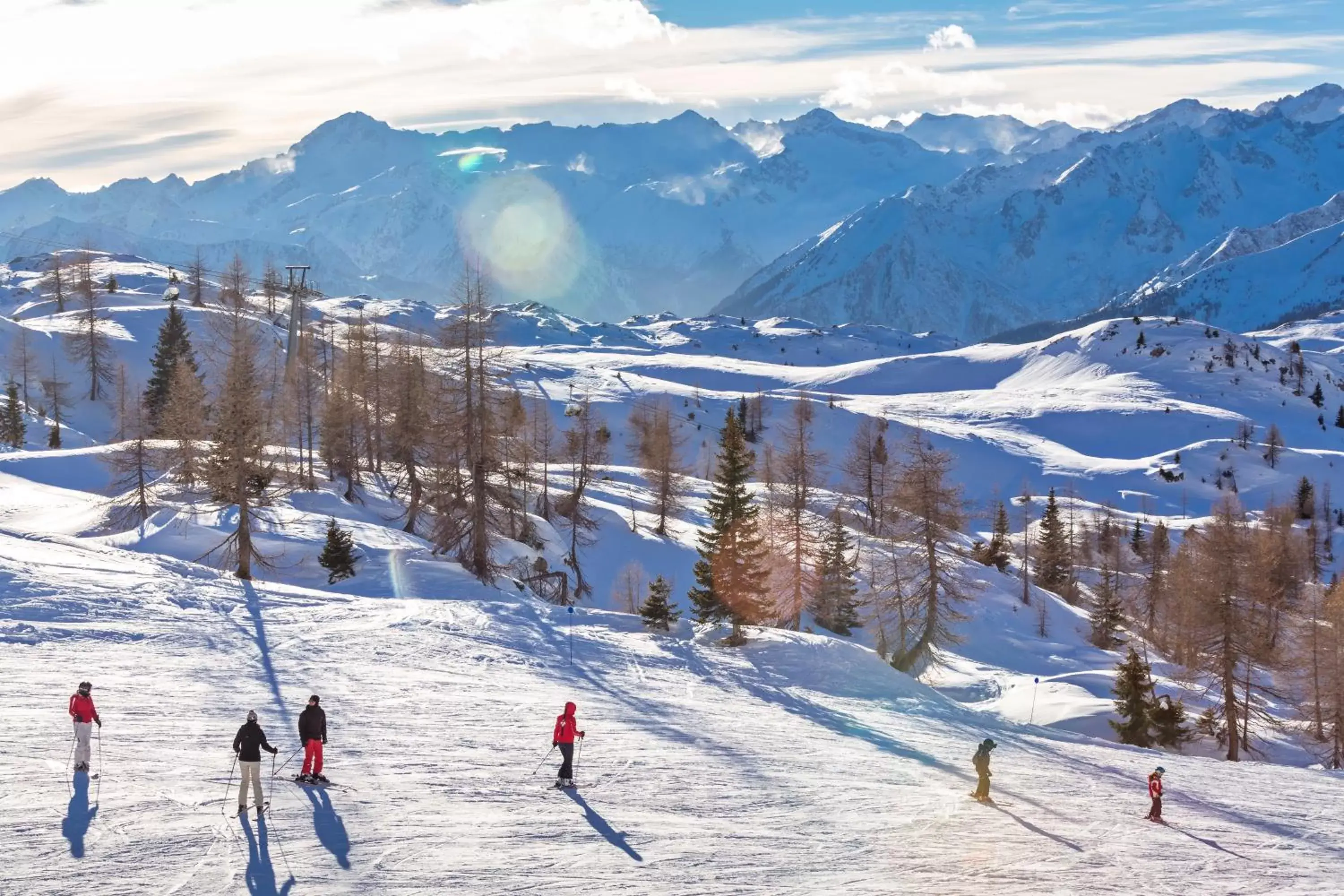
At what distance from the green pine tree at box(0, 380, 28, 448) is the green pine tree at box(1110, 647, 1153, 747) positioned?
71.4 m

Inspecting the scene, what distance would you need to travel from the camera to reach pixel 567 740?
19906mm

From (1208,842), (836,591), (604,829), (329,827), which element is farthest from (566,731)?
(836,591)

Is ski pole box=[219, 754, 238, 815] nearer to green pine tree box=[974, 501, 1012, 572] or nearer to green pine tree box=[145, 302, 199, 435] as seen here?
green pine tree box=[145, 302, 199, 435]

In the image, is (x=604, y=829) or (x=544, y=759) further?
(x=544, y=759)

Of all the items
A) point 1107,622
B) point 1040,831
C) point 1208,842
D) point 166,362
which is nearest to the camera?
point 1040,831

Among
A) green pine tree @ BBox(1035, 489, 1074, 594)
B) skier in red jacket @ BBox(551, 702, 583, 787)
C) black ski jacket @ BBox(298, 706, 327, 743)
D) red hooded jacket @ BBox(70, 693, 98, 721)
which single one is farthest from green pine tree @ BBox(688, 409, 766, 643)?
green pine tree @ BBox(1035, 489, 1074, 594)

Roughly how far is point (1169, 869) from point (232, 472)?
33.8 metres

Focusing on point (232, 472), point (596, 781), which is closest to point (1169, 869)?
point (596, 781)

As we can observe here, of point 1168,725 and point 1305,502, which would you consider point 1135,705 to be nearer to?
point 1168,725

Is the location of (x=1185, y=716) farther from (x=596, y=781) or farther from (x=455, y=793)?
(x=455, y=793)

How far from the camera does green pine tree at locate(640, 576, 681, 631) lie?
41531mm

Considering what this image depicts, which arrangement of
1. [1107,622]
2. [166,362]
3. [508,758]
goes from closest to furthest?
[508,758], [1107,622], [166,362]

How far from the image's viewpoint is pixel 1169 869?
761 inches

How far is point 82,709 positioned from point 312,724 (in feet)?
12.3
